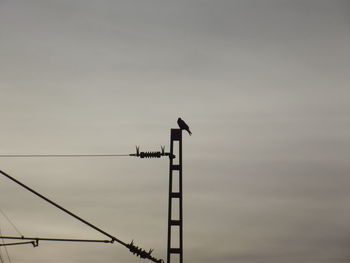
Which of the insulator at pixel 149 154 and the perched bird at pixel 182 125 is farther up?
the perched bird at pixel 182 125

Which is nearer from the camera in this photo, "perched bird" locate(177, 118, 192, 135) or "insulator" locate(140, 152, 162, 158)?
"insulator" locate(140, 152, 162, 158)

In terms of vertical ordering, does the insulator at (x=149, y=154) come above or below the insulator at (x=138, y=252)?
above

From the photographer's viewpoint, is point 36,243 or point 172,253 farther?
Answer: point 172,253

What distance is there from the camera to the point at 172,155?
71.2ft

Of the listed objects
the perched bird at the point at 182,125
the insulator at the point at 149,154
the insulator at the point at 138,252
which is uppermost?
the perched bird at the point at 182,125

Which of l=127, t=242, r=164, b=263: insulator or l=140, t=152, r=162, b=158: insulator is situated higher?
l=140, t=152, r=162, b=158: insulator

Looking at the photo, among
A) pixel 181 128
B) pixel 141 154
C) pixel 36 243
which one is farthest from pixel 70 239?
pixel 181 128

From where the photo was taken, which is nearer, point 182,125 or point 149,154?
point 149,154

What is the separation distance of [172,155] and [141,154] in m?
1.56

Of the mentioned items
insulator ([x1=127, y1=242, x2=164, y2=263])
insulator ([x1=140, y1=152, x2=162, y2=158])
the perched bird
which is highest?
the perched bird

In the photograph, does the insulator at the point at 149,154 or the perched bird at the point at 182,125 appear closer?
the insulator at the point at 149,154

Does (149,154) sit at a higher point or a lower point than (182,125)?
lower

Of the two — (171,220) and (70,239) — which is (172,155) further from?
(70,239)

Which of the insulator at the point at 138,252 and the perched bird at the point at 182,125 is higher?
the perched bird at the point at 182,125
